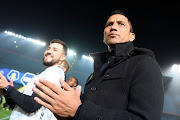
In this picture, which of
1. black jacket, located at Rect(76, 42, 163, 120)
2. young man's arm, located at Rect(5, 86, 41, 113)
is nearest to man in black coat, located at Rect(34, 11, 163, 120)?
black jacket, located at Rect(76, 42, 163, 120)

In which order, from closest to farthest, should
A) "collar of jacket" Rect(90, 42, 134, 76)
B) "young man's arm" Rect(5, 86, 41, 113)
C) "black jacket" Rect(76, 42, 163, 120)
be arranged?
"black jacket" Rect(76, 42, 163, 120), "collar of jacket" Rect(90, 42, 134, 76), "young man's arm" Rect(5, 86, 41, 113)

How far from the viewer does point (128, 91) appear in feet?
3.35

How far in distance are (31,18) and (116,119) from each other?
19672mm

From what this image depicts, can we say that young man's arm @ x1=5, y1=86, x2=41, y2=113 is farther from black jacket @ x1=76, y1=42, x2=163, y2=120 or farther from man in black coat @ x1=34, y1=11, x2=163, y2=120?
black jacket @ x1=76, y1=42, x2=163, y2=120

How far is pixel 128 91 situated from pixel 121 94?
65 mm

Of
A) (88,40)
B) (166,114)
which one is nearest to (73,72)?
(88,40)

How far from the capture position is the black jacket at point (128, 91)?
847 mm

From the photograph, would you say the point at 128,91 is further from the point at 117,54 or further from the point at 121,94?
the point at 117,54

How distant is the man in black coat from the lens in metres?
0.85

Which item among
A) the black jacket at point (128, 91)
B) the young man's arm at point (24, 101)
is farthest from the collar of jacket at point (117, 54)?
the young man's arm at point (24, 101)

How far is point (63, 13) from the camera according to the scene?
1403 cm

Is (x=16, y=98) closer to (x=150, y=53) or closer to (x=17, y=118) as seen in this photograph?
(x=17, y=118)

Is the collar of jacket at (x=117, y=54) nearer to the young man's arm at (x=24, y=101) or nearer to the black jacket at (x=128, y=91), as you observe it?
the black jacket at (x=128, y=91)

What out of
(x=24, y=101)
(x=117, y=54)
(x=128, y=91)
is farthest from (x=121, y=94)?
A: (x=24, y=101)
